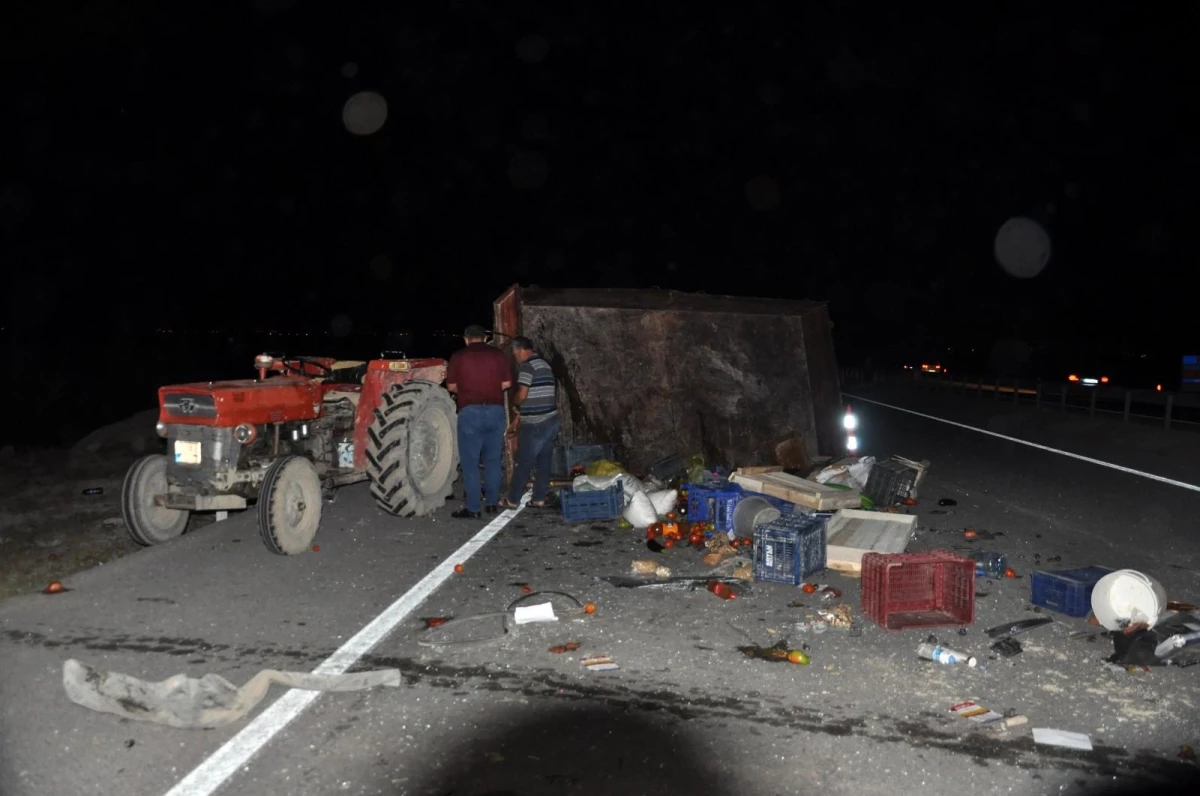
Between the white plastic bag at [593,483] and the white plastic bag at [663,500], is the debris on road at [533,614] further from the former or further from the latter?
the white plastic bag at [663,500]

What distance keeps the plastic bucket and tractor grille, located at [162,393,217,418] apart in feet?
16.1

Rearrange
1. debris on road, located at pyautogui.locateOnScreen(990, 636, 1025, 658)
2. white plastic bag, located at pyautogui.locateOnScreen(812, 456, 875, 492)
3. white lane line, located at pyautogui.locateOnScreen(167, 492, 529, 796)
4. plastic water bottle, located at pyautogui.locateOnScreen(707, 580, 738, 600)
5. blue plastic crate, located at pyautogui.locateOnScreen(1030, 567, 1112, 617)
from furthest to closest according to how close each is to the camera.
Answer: white plastic bag, located at pyautogui.locateOnScreen(812, 456, 875, 492), plastic water bottle, located at pyautogui.locateOnScreen(707, 580, 738, 600), blue plastic crate, located at pyautogui.locateOnScreen(1030, 567, 1112, 617), debris on road, located at pyautogui.locateOnScreen(990, 636, 1025, 658), white lane line, located at pyautogui.locateOnScreen(167, 492, 529, 796)

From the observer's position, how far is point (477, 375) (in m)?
9.71

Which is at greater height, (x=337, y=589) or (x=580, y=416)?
(x=580, y=416)

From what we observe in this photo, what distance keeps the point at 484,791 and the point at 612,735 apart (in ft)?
2.48

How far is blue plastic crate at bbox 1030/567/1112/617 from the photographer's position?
20.1 ft

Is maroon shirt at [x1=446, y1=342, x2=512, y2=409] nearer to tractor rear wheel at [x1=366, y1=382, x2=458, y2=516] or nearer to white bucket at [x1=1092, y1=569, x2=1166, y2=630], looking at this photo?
tractor rear wheel at [x1=366, y1=382, x2=458, y2=516]

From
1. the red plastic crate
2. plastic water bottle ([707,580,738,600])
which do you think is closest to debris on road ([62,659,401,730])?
plastic water bottle ([707,580,738,600])

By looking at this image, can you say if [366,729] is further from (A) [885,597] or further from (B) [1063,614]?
(B) [1063,614]

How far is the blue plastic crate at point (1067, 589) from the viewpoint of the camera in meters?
6.13

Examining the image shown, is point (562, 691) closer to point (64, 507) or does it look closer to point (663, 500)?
point (663, 500)

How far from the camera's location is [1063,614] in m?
6.24

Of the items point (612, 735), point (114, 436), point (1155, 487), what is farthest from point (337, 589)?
point (114, 436)

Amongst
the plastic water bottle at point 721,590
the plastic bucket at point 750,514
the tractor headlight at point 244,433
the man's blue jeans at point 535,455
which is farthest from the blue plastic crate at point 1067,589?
the tractor headlight at point 244,433
